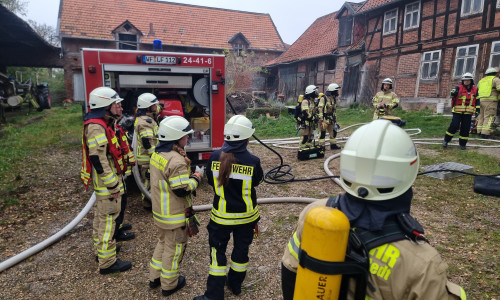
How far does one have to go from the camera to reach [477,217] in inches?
172

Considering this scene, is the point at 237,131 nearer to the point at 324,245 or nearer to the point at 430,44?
the point at 324,245

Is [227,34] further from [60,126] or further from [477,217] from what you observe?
[477,217]

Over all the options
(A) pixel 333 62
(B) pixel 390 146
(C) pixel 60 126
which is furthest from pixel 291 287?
(A) pixel 333 62

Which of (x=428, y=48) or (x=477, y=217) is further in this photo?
(x=428, y=48)

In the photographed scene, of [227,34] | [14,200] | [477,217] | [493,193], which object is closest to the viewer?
[493,193]

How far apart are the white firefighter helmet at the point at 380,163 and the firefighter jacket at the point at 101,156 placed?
110 inches

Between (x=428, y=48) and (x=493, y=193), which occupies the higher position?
(x=428, y=48)

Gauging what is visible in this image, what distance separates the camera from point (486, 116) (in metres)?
8.66

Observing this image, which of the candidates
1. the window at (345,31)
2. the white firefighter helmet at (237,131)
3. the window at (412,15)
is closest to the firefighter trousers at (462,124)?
the white firefighter helmet at (237,131)

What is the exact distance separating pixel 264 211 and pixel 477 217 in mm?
3131

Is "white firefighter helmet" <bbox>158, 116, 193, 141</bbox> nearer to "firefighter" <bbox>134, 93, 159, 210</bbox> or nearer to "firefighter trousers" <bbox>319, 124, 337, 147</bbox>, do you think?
"firefighter" <bbox>134, 93, 159, 210</bbox>

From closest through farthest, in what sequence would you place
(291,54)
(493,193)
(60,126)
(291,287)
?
(291,287), (493,193), (60,126), (291,54)

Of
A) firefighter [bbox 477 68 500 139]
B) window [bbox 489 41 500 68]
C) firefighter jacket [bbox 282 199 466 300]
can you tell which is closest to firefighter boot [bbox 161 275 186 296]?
firefighter jacket [bbox 282 199 466 300]

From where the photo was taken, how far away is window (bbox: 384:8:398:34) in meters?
15.3
